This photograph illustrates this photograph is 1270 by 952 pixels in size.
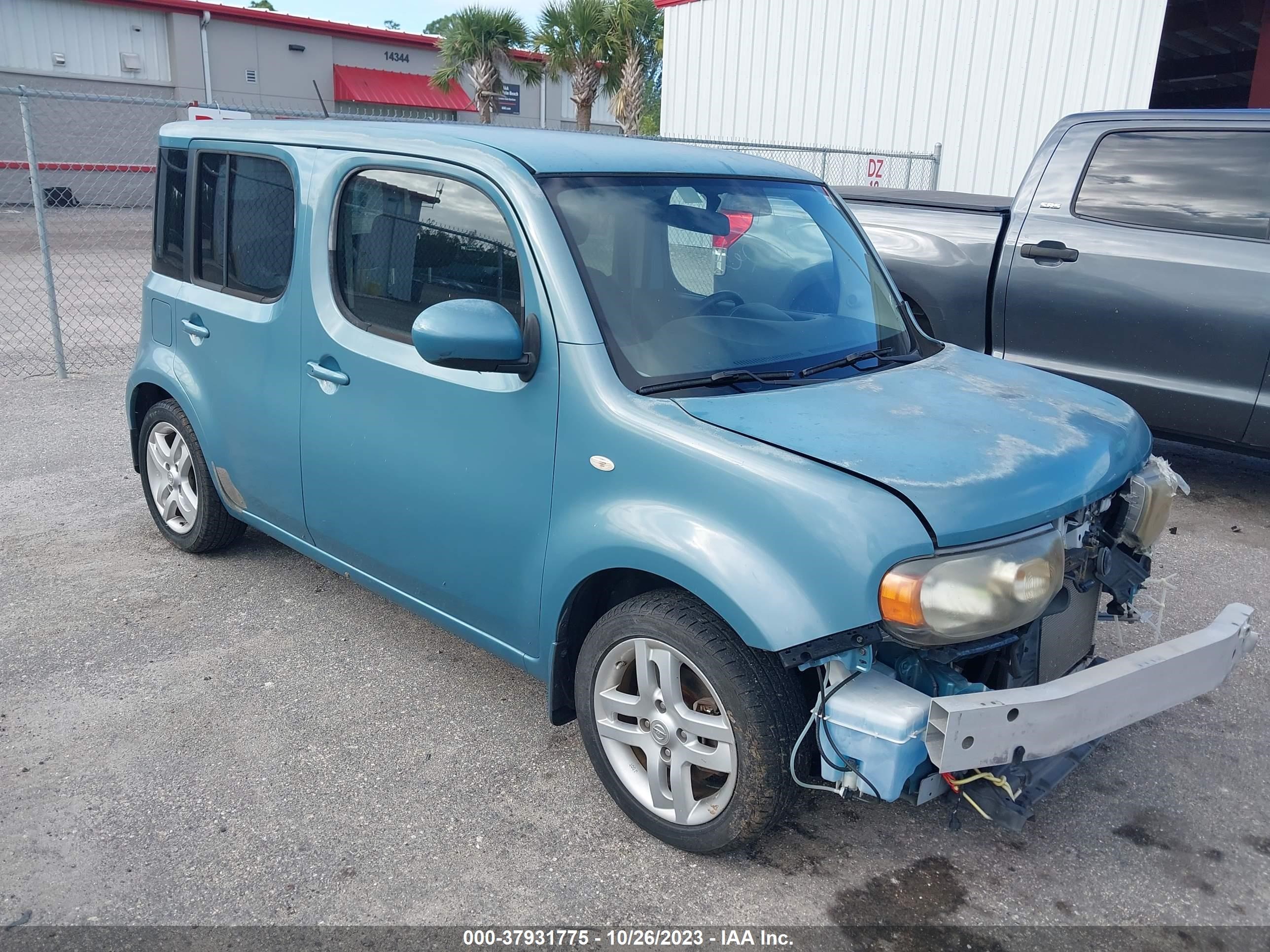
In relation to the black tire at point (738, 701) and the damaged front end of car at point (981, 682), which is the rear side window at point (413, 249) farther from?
the damaged front end of car at point (981, 682)

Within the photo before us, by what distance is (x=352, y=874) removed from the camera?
8.85 ft

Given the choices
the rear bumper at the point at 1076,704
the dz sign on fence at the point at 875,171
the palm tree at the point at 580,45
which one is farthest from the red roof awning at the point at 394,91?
the rear bumper at the point at 1076,704

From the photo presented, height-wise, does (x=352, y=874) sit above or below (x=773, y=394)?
below

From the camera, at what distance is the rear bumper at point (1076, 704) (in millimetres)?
2270

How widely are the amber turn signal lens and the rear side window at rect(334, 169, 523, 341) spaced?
1309 millimetres

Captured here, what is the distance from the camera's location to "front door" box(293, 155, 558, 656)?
2.96 m

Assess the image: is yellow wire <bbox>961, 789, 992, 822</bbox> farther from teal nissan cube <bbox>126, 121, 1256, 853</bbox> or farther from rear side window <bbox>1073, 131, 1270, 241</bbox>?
rear side window <bbox>1073, 131, 1270, 241</bbox>

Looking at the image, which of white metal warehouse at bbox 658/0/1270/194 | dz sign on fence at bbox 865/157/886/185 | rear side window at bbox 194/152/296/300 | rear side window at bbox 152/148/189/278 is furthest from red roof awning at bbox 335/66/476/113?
rear side window at bbox 194/152/296/300

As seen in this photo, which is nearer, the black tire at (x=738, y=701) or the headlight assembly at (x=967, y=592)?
the headlight assembly at (x=967, y=592)

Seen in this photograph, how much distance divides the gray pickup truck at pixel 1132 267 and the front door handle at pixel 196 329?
3980mm

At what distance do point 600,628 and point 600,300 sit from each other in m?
0.91

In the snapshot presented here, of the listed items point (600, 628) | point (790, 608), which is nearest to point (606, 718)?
point (600, 628)

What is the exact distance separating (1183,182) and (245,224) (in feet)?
15.6

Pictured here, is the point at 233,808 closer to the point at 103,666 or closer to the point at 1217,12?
the point at 103,666
